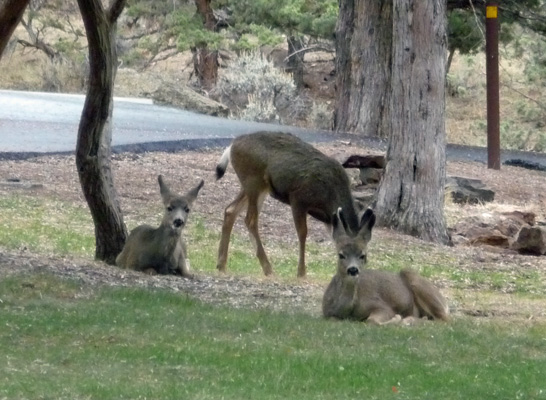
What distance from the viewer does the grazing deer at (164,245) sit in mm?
12352

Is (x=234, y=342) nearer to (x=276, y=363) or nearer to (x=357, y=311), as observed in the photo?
(x=276, y=363)

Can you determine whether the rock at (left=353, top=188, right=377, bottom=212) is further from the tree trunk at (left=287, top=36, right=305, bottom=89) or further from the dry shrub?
the tree trunk at (left=287, top=36, right=305, bottom=89)

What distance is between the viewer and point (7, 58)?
49.6m

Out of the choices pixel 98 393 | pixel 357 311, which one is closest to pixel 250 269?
pixel 357 311

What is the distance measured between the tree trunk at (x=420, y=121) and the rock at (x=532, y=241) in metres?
1.18

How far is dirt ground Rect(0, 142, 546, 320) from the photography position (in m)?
11.5

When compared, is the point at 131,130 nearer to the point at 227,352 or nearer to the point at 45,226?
the point at 45,226

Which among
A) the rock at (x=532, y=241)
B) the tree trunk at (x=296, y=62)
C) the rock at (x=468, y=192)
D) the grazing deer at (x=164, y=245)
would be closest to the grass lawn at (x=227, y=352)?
the grazing deer at (x=164, y=245)

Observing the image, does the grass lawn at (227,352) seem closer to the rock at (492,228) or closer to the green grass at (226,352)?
the green grass at (226,352)

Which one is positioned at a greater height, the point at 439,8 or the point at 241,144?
the point at 439,8

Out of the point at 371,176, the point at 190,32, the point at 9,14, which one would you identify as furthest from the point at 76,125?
the point at 190,32

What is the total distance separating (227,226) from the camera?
13.6 meters

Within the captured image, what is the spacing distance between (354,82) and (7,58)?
23790mm

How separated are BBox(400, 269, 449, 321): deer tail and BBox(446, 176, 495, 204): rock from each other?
11245 millimetres
